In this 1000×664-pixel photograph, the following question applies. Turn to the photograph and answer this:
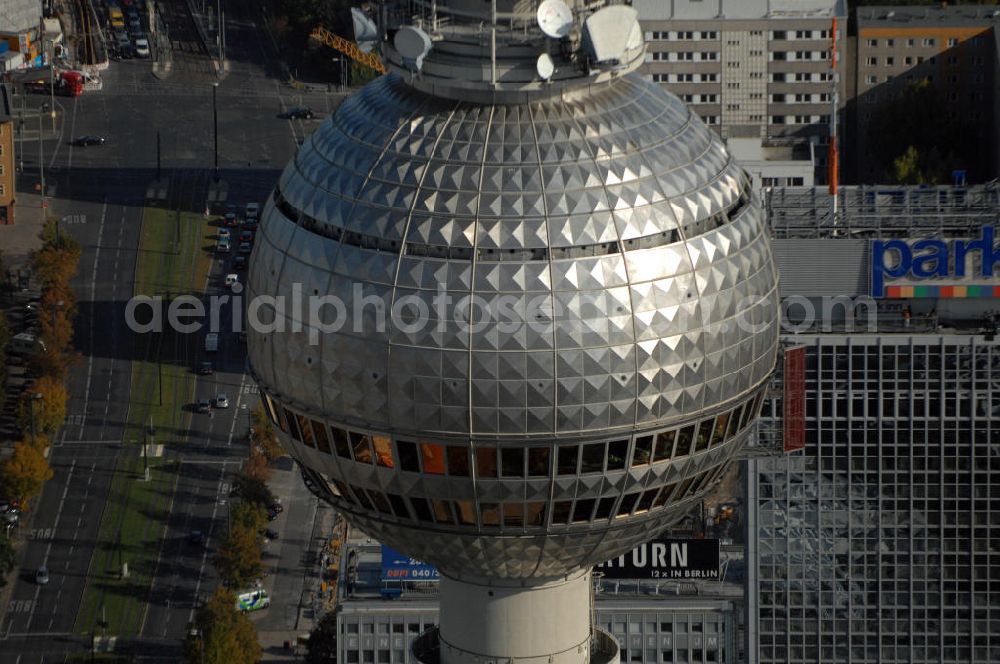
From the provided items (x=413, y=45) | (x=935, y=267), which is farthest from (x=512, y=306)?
(x=935, y=267)

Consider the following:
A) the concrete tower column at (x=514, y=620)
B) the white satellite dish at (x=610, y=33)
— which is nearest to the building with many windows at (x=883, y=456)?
the concrete tower column at (x=514, y=620)

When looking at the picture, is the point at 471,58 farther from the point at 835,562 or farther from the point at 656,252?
the point at 835,562

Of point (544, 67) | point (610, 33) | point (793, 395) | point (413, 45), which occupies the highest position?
point (610, 33)

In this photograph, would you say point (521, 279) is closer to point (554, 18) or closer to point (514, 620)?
point (554, 18)

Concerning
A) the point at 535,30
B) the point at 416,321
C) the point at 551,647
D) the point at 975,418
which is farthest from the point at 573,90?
the point at 975,418

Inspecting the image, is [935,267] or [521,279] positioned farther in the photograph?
[935,267]

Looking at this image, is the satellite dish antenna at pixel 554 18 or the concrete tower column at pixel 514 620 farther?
the concrete tower column at pixel 514 620

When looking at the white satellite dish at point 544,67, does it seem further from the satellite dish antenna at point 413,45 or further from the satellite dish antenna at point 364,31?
the satellite dish antenna at point 364,31

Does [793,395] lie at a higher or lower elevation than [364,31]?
lower
